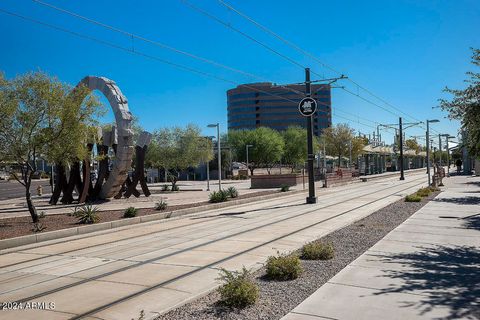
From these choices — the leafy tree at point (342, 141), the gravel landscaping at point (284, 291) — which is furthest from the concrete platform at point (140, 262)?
the leafy tree at point (342, 141)

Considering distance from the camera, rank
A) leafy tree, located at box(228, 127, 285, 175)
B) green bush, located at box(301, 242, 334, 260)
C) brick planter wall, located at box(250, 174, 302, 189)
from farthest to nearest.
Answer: leafy tree, located at box(228, 127, 285, 175) → brick planter wall, located at box(250, 174, 302, 189) → green bush, located at box(301, 242, 334, 260)

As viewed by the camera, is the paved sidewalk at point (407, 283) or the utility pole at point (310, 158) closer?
the paved sidewalk at point (407, 283)

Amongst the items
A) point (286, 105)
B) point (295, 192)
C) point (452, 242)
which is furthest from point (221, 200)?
point (286, 105)

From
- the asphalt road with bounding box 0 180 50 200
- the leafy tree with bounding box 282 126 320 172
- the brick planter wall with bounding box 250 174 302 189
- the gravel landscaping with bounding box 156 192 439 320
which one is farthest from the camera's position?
the leafy tree with bounding box 282 126 320 172

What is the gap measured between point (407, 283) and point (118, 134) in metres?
21.1

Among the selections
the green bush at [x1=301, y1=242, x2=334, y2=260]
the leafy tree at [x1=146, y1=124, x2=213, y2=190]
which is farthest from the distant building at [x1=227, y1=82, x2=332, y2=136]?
the green bush at [x1=301, y1=242, x2=334, y2=260]

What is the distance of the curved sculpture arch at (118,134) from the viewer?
993 inches

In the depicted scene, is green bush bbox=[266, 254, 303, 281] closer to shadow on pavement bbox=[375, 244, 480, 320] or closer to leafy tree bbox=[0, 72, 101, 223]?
shadow on pavement bbox=[375, 244, 480, 320]

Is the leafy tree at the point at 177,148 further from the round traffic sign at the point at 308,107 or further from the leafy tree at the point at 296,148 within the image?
the leafy tree at the point at 296,148

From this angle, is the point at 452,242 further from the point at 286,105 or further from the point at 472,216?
the point at 286,105

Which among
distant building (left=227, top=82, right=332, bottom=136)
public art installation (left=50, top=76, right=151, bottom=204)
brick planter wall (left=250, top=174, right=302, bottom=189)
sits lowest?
brick planter wall (left=250, top=174, right=302, bottom=189)

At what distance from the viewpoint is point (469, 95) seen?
20.2 metres

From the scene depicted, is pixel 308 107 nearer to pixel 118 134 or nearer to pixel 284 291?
pixel 118 134

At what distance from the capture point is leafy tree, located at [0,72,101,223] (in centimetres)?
1462
